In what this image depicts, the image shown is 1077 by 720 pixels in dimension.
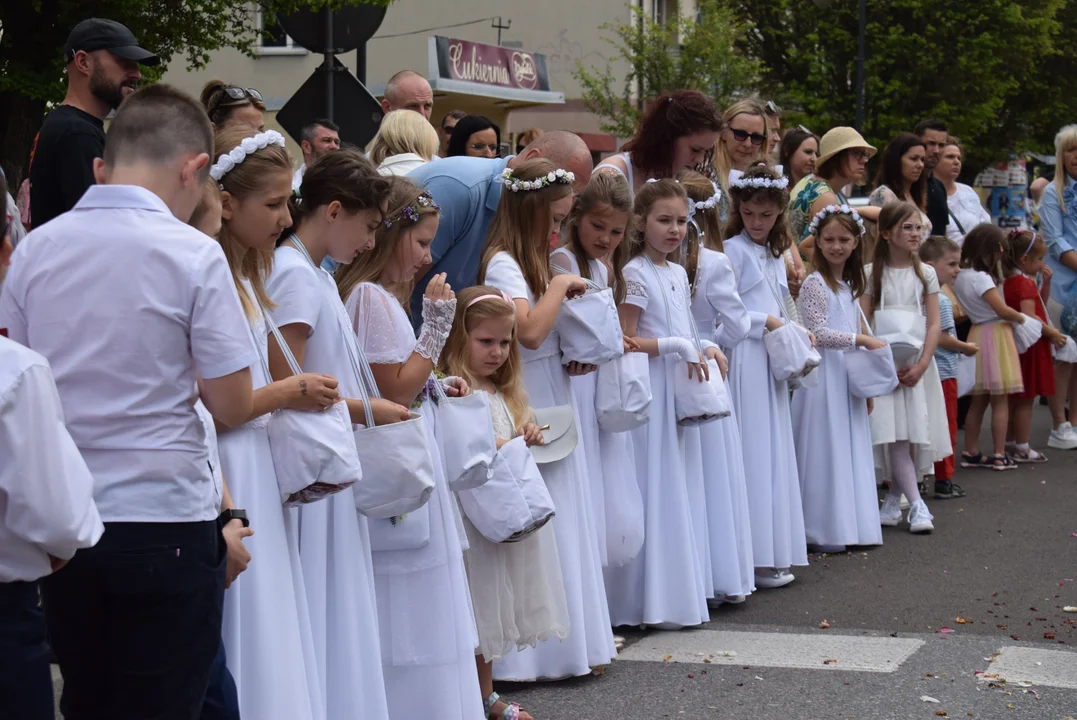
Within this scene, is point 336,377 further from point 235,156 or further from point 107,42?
point 107,42

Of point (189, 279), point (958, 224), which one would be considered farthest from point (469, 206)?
point (958, 224)

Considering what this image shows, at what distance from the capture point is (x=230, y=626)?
3885 mm

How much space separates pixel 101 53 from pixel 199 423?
9.17 ft

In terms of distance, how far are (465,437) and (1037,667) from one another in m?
2.58

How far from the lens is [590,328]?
19.1 feet

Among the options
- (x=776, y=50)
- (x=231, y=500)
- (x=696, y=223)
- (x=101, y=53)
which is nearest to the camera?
(x=231, y=500)

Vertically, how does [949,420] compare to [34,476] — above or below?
below

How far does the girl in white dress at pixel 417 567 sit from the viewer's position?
4.57 metres

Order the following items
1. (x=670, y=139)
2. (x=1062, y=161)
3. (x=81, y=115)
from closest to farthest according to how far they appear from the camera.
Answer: (x=81, y=115)
(x=670, y=139)
(x=1062, y=161)

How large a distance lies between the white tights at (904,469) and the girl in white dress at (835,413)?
0.49 meters

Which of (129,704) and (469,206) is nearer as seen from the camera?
(129,704)

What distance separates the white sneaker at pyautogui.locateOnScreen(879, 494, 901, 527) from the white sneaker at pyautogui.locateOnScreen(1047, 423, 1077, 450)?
382cm

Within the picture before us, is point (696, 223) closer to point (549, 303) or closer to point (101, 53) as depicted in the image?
point (549, 303)

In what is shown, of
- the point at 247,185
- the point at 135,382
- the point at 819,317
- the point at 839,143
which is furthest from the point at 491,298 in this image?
the point at 839,143
